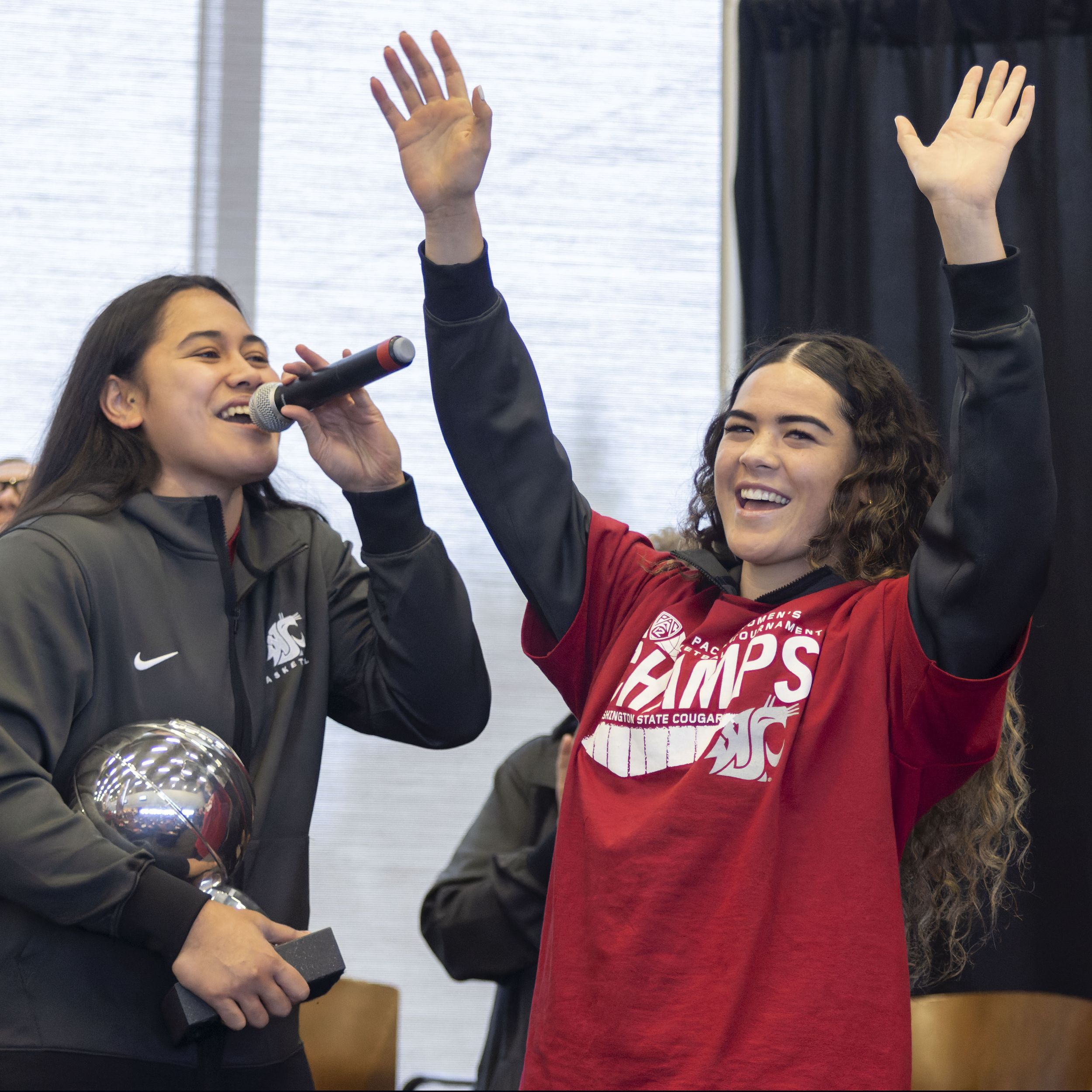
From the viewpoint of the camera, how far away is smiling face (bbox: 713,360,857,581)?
1.37 metres

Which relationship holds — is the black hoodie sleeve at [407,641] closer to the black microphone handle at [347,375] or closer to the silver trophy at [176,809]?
the black microphone handle at [347,375]

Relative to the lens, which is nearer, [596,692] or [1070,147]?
[596,692]

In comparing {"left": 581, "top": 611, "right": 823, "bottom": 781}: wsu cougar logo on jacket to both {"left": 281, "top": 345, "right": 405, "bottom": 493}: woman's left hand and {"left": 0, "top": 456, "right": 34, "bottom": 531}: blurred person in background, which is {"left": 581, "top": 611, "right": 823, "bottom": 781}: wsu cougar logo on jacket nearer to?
{"left": 281, "top": 345, "right": 405, "bottom": 493}: woman's left hand

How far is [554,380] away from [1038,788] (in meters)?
1.41

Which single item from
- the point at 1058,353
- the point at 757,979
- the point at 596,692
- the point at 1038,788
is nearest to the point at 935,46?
the point at 1058,353

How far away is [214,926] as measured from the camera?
130 centimetres

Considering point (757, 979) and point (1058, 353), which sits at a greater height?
point (1058, 353)

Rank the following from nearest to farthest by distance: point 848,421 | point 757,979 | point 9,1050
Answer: point 757,979
point 9,1050
point 848,421

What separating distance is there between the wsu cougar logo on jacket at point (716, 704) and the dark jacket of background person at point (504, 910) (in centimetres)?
66

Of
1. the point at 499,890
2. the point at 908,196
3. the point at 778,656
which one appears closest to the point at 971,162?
the point at 778,656

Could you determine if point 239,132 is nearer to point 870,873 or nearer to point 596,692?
point 596,692

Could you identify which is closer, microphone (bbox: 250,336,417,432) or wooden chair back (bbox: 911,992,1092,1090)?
microphone (bbox: 250,336,417,432)

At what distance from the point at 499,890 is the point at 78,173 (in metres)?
2.03

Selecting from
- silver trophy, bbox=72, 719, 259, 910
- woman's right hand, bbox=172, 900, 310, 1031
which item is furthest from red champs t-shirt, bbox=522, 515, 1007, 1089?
silver trophy, bbox=72, 719, 259, 910
